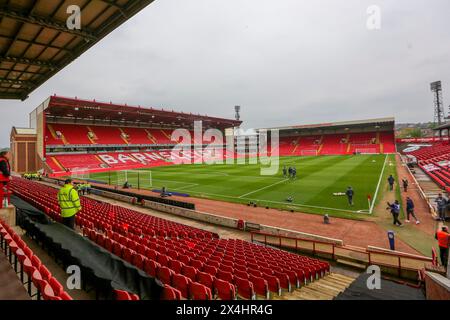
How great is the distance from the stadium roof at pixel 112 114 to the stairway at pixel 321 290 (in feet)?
154

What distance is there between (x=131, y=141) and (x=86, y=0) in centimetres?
5440

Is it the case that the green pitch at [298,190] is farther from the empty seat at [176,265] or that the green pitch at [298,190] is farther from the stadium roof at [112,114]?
the stadium roof at [112,114]

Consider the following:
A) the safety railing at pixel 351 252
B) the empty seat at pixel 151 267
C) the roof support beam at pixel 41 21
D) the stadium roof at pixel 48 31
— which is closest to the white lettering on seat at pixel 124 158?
the stadium roof at pixel 48 31

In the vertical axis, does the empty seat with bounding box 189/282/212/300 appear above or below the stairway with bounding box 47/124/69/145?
below

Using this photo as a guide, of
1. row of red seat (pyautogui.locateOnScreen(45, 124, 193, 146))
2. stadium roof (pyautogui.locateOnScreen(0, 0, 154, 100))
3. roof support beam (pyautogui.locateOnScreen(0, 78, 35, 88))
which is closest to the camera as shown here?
stadium roof (pyautogui.locateOnScreen(0, 0, 154, 100))

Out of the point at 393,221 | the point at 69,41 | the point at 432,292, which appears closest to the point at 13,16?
the point at 69,41

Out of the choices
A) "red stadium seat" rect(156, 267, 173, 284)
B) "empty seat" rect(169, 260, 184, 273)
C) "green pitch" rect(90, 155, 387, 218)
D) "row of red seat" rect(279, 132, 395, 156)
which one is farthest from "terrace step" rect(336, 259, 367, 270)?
"row of red seat" rect(279, 132, 395, 156)

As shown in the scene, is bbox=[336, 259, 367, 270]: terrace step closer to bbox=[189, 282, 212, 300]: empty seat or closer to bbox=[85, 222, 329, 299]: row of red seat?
bbox=[85, 222, 329, 299]: row of red seat

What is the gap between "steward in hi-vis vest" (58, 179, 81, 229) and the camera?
769 centimetres

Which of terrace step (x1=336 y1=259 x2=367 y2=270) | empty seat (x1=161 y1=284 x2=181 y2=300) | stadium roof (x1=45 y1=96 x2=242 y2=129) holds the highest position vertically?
stadium roof (x1=45 y1=96 x2=242 y2=129)

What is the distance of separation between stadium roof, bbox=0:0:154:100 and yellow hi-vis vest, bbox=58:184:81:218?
18.2 ft

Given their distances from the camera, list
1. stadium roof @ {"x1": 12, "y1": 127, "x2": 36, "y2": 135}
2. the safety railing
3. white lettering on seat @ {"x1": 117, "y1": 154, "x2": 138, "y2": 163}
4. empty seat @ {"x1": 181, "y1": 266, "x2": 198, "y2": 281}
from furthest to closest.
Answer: white lettering on seat @ {"x1": 117, "y1": 154, "x2": 138, "y2": 163} → stadium roof @ {"x1": 12, "y1": 127, "x2": 36, "y2": 135} → the safety railing → empty seat @ {"x1": 181, "y1": 266, "x2": 198, "y2": 281}

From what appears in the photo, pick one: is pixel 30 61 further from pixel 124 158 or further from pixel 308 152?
pixel 308 152
